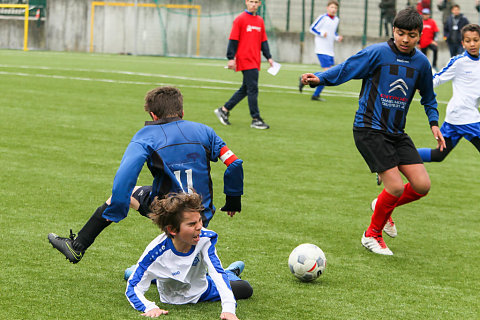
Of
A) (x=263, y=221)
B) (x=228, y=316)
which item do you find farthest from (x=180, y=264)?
(x=263, y=221)

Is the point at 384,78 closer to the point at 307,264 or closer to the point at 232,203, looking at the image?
the point at 307,264

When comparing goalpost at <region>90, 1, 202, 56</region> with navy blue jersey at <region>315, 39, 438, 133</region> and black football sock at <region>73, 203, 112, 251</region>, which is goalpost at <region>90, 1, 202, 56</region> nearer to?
navy blue jersey at <region>315, 39, 438, 133</region>

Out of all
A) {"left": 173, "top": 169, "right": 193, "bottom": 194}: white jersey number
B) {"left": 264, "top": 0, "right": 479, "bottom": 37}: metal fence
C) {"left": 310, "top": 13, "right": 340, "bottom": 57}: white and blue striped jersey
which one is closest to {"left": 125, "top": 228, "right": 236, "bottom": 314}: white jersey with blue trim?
{"left": 173, "top": 169, "right": 193, "bottom": 194}: white jersey number

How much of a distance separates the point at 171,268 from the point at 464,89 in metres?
4.66

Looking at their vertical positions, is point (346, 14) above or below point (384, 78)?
above

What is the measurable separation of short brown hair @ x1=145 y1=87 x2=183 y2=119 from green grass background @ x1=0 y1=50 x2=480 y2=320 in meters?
1.16

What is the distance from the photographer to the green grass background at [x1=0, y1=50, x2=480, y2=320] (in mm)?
4777

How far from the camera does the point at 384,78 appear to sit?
237 inches

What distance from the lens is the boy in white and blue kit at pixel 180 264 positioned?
432 centimetres

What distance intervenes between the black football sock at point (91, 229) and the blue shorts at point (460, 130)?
442 cm

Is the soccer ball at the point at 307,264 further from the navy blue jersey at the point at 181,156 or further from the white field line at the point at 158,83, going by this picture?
the white field line at the point at 158,83

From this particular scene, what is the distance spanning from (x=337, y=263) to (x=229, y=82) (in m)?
14.8

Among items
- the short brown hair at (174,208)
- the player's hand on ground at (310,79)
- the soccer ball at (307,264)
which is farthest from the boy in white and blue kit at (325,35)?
the short brown hair at (174,208)

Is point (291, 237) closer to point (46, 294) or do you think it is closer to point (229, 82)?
point (46, 294)
